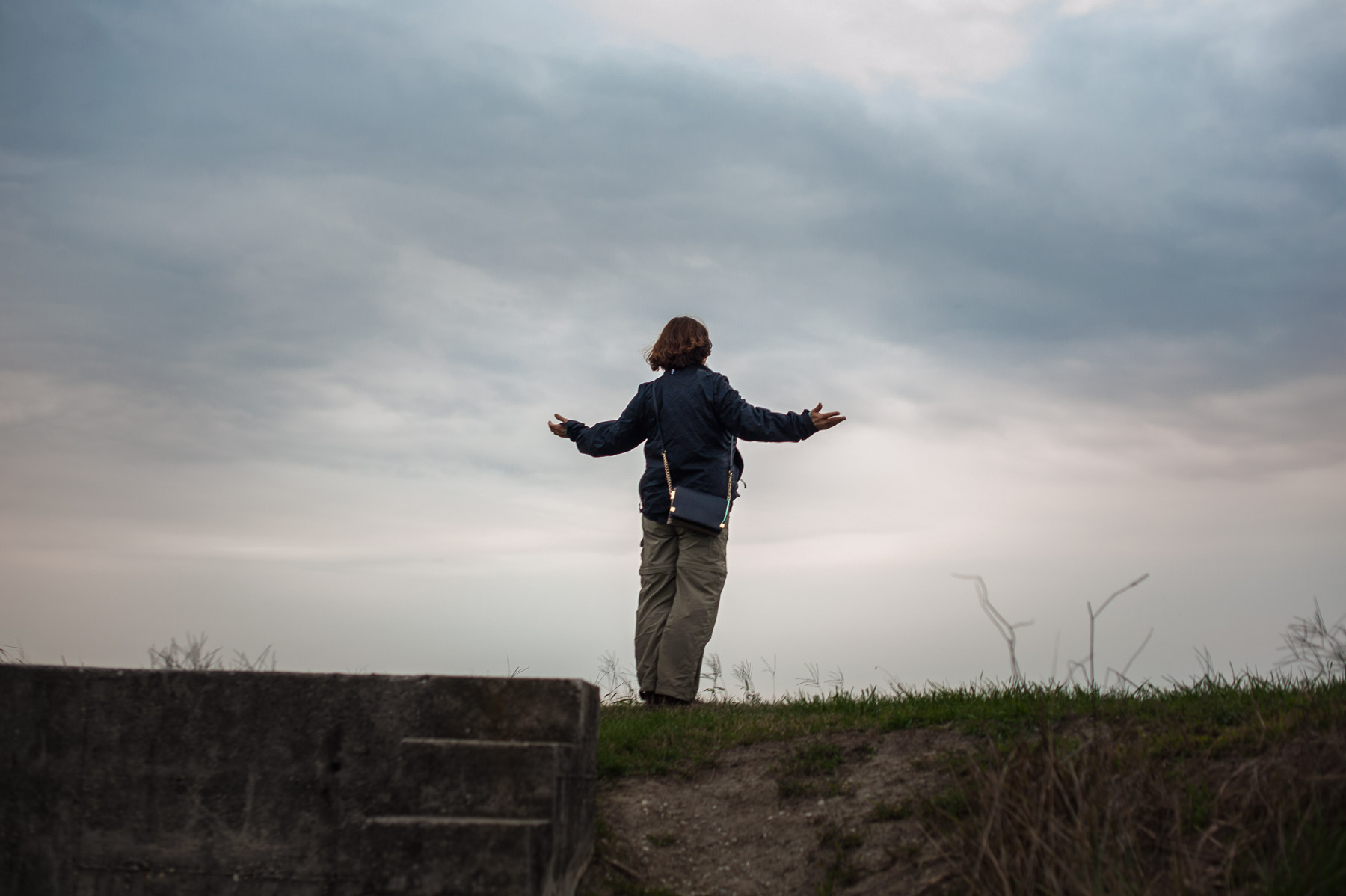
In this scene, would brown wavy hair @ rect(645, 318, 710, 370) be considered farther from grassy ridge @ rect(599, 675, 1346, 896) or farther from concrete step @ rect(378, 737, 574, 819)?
concrete step @ rect(378, 737, 574, 819)

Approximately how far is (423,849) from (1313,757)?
3292 millimetres

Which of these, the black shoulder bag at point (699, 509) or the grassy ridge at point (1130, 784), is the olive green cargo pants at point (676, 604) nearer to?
the black shoulder bag at point (699, 509)

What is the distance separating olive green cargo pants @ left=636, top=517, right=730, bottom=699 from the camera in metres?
6.37

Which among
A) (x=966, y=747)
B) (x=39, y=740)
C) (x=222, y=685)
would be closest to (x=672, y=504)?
(x=966, y=747)

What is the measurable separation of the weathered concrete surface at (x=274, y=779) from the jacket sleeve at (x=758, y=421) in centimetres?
274

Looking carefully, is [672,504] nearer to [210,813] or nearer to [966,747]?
[966,747]

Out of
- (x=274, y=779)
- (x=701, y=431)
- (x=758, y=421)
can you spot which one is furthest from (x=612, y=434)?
(x=274, y=779)

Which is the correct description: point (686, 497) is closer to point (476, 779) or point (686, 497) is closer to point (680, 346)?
point (680, 346)

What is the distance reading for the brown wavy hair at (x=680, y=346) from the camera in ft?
22.3

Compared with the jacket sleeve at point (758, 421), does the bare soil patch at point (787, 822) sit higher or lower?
lower

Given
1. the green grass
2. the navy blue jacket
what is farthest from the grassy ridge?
the navy blue jacket

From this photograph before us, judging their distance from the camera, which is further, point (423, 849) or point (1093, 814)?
point (423, 849)

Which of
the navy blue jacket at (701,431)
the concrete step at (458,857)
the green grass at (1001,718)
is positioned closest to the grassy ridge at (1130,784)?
the green grass at (1001,718)

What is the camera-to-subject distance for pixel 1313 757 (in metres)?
3.69
